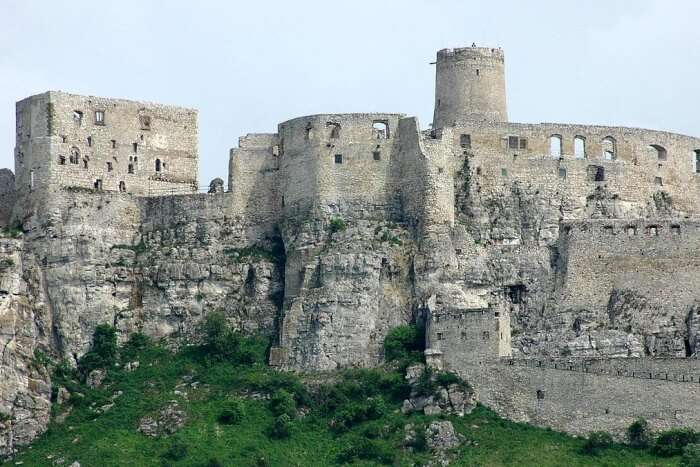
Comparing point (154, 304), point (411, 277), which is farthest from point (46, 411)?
point (411, 277)

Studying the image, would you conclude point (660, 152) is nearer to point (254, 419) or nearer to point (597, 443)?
point (597, 443)

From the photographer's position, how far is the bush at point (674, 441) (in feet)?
365

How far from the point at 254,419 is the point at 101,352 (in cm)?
893

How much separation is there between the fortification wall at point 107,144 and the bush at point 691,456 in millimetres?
30307

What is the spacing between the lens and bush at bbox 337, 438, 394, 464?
114 meters

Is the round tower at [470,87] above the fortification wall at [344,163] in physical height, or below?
above

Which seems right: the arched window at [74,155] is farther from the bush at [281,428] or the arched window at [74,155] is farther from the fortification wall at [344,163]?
the bush at [281,428]

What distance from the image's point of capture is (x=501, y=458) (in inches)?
4422

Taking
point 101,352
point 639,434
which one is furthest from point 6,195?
point 639,434

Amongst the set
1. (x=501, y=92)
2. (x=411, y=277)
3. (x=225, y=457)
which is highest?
(x=501, y=92)

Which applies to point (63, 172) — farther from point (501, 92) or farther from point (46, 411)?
point (501, 92)

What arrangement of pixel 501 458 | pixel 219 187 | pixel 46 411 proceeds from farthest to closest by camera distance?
pixel 219 187, pixel 46 411, pixel 501 458

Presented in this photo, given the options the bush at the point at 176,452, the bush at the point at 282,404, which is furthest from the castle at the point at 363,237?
the bush at the point at 176,452

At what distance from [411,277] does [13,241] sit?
716 inches
